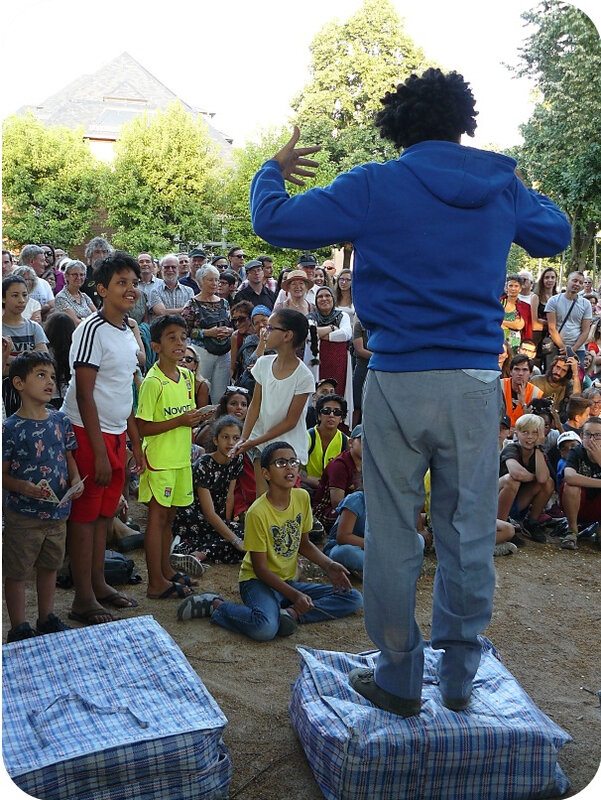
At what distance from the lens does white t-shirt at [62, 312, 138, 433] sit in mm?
3211

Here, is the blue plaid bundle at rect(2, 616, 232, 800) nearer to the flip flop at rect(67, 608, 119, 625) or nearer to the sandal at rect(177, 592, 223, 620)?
the flip flop at rect(67, 608, 119, 625)

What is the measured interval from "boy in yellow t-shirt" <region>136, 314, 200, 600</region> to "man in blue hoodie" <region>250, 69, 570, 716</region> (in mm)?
1512

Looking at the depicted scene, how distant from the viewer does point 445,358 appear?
6.87ft

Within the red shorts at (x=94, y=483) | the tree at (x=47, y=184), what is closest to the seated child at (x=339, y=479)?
the red shorts at (x=94, y=483)

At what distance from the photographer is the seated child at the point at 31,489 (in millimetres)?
3014

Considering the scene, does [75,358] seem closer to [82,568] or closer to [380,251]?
[82,568]

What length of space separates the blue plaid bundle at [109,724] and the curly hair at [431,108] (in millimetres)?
1676

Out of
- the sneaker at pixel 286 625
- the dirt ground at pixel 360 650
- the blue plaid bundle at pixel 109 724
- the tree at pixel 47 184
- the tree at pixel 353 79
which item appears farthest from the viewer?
the tree at pixel 47 184

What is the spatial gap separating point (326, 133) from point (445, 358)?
14.0 metres

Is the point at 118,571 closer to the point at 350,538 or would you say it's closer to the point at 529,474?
the point at 350,538

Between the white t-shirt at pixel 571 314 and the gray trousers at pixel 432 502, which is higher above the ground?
the white t-shirt at pixel 571 314

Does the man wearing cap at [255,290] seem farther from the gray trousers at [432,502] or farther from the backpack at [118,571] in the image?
the gray trousers at [432,502]

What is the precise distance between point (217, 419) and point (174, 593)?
1.44 m

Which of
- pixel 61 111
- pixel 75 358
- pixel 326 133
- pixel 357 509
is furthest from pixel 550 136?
pixel 61 111
